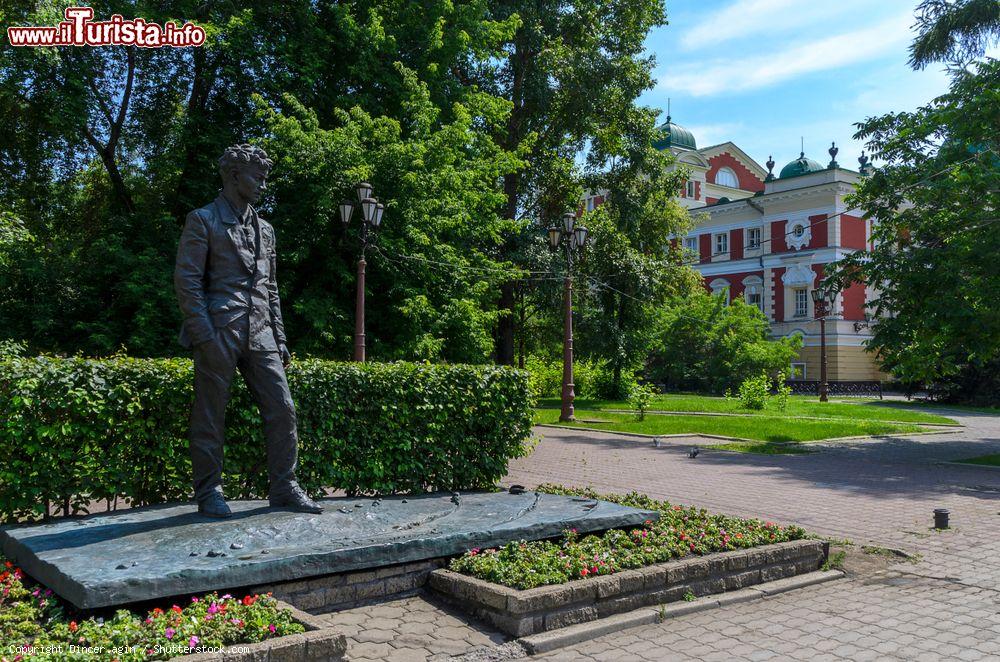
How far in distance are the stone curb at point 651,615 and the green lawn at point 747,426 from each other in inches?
481

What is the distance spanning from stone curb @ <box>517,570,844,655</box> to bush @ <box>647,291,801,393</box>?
34.4 meters

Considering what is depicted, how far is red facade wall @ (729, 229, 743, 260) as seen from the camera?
54.6 meters

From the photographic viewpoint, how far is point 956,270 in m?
15.1

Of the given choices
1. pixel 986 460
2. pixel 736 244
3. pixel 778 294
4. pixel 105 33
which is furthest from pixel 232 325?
pixel 736 244

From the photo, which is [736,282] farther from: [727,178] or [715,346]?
[715,346]

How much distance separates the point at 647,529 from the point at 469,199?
1377 cm

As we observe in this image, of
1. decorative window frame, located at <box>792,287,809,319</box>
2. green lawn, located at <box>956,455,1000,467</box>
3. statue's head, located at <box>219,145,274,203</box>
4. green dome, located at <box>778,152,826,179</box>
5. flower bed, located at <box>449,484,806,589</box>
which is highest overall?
green dome, located at <box>778,152,826,179</box>

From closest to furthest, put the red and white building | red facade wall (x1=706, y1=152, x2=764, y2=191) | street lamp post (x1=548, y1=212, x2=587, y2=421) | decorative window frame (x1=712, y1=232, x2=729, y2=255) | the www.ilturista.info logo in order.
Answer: the www.ilturista.info logo
street lamp post (x1=548, y1=212, x2=587, y2=421)
the red and white building
decorative window frame (x1=712, y1=232, x2=729, y2=255)
red facade wall (x1=706, y1=152, x2=764, y2=191)

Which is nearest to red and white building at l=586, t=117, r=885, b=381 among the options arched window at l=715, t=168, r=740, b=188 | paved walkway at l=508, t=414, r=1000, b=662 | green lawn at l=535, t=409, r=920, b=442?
arched window at l=715, t=168, r=740, b=188

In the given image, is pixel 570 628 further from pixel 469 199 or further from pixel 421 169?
pixel 469 199

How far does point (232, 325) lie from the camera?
5.89 metres

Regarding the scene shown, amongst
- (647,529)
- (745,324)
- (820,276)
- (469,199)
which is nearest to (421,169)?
(469,199)

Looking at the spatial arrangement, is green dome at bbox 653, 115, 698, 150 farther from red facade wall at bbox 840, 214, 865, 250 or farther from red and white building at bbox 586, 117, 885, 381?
red facade wall at bbox 840, 214, 865, 250

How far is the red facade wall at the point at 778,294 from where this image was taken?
51531mm
